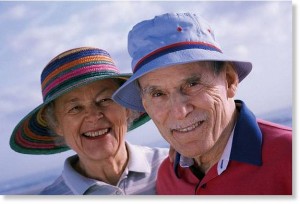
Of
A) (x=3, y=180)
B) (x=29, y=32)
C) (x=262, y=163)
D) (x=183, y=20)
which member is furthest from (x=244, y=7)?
(x=3, y=180)

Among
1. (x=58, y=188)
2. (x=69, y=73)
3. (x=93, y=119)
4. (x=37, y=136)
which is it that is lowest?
(x=58, y=188)

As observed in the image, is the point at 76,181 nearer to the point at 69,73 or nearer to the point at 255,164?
the point at 69,73

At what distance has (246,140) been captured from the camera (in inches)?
75.4

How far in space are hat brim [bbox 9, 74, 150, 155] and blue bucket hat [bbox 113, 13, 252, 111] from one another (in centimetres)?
84

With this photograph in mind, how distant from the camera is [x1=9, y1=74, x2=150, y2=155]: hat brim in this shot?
8.71 ft

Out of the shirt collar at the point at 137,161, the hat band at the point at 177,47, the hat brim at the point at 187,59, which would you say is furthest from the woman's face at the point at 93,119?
the hat band at the point at 177,47

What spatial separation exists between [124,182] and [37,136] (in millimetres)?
668

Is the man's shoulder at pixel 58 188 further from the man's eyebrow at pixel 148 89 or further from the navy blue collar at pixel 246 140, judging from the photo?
the navy blue collar at pixel 246 140

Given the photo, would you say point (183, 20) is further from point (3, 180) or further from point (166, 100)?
point (3, 180)

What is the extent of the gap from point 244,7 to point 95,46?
0.85 m

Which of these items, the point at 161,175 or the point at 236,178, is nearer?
the point at 236,178

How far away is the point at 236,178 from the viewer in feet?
6.25

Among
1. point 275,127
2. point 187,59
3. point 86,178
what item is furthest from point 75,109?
point 275,127

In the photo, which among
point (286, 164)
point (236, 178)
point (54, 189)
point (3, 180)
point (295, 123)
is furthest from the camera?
point (3, 180)
